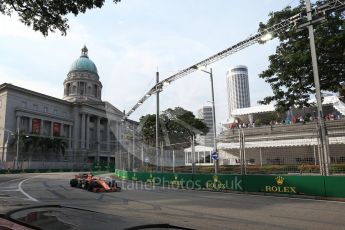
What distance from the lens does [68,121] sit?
313ft

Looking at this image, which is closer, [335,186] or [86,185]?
[335,186]

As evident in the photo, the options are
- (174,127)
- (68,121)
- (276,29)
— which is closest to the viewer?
(276,29)

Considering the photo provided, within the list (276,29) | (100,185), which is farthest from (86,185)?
(276,29)

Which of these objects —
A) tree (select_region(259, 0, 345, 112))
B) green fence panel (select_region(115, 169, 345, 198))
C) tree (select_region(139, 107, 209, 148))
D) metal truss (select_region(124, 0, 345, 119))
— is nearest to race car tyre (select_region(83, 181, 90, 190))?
green fence panel (select_region(115, 169, 345, 198))

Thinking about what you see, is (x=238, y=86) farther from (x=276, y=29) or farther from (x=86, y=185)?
(x=86, y=185)

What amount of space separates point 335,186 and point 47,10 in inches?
578

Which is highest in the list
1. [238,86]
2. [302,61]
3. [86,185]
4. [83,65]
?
[83,65]

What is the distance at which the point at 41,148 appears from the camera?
261ft

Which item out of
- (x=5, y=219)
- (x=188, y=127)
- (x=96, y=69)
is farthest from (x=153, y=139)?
(x=96, y=69)

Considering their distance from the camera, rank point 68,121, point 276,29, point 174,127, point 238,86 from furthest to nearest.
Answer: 1. point 238,86
2. point 68,121
3. point 174,127
4. point 276,29

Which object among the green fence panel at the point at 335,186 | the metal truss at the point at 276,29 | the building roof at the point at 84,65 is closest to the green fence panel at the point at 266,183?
the green fence panel at the point at 335,186

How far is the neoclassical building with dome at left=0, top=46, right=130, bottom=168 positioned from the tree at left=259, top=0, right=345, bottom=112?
130 ft

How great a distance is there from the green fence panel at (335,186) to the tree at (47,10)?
475 inches

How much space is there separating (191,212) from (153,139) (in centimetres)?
4893
